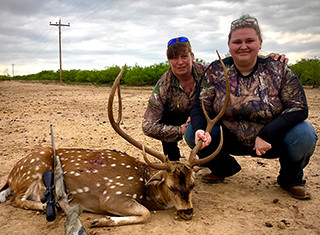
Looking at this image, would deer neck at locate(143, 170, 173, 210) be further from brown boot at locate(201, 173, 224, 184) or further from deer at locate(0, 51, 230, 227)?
brown boot at locate(201, 173, 224, 184)

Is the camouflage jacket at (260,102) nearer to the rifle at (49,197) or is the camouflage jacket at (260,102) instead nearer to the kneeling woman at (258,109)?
the kneeling woman at (258,109)

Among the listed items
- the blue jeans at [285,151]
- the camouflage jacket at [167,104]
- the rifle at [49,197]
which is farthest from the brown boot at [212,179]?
the rifle at [49,197]

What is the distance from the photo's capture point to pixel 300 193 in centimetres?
367

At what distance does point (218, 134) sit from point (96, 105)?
7835 millimetres

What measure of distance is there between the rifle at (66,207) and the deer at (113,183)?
0.39ft

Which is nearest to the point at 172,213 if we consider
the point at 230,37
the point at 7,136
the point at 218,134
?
the point at 218,134

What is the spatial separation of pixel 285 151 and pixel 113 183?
2.06 m

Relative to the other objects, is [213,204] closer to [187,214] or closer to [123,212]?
[187,214]

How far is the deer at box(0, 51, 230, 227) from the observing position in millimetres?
3234

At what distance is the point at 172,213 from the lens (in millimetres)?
3469

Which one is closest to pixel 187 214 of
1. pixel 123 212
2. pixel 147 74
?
pixel 123 212

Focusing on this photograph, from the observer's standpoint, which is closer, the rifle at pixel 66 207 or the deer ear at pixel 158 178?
the rifle at pixel 66 207

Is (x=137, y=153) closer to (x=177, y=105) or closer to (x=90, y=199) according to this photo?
(x=177, y=105)

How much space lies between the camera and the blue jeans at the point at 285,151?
355cm
